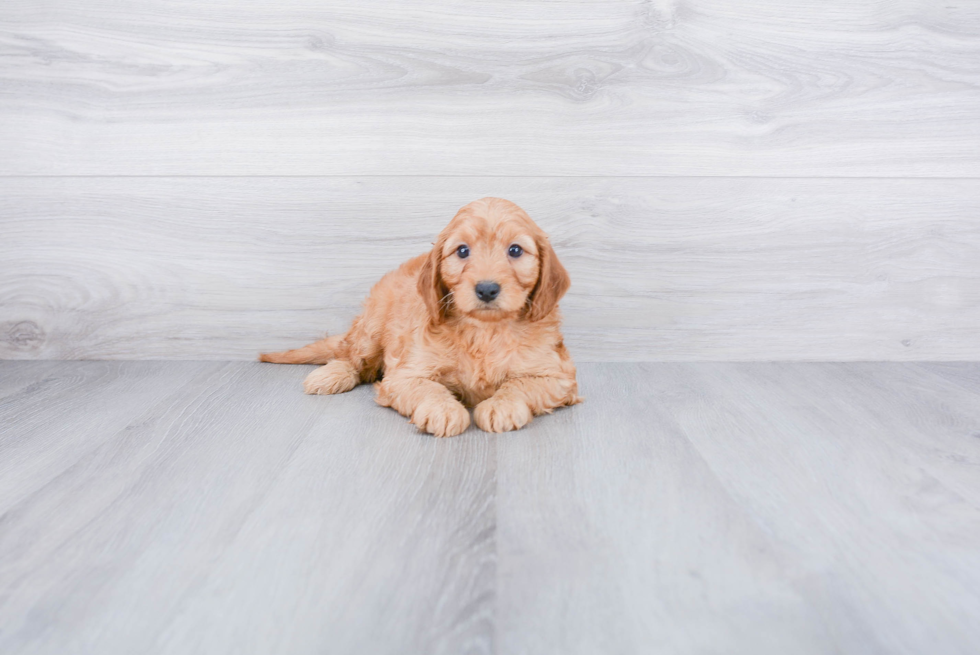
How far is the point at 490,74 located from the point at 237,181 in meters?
0.86

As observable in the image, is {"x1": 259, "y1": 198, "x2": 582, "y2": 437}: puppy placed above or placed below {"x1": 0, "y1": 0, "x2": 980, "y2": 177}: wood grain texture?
below

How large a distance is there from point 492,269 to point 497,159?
26.2 inches

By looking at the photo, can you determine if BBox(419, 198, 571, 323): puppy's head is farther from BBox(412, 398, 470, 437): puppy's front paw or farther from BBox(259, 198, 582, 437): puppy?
BBox(412, 398, 470, 437): puppy's front paw

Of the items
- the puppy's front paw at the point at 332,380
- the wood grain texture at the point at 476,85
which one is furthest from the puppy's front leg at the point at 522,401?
the wood grain texture at the point at 476,85

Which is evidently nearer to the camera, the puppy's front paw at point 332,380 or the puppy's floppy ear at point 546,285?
the puppy's floppy ear at point 546,285

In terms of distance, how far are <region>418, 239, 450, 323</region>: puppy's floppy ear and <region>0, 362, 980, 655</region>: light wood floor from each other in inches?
12.0

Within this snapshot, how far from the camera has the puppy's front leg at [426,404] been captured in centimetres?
136

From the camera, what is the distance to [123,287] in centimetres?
202

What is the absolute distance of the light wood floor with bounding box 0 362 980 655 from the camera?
0.75 metres

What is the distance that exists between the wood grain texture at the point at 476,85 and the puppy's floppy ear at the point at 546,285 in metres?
0.54

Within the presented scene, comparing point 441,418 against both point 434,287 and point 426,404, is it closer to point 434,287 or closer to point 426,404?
point 426,404

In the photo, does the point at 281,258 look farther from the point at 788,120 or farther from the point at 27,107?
the point at 788,120

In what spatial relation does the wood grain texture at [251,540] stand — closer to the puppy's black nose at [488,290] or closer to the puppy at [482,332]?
the puppy at [482,332]

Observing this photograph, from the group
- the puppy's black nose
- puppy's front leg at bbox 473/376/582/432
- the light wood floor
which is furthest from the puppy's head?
the light wood floor
